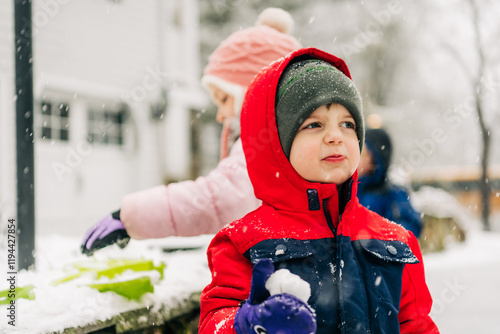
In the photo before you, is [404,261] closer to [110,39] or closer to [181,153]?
[110,39]

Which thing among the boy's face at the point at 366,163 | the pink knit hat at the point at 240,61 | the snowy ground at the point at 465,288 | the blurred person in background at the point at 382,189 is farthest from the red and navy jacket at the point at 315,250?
the snowy ground at the point at 465,288

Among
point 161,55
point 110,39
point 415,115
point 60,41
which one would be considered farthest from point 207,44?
point 415,115

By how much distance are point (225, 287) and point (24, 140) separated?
47.7 inches

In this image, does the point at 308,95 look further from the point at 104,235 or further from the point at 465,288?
the point at 465,288

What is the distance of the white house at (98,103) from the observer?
7.05 metres

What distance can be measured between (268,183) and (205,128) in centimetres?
1458

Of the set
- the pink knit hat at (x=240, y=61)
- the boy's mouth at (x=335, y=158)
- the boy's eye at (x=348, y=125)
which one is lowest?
the boy's mouth at (x=335, y=158)

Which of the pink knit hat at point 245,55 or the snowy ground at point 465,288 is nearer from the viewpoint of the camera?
the pink knit hat at point 245,55

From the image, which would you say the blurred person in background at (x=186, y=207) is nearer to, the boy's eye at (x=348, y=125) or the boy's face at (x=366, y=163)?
the boy's eye at (x=348, y=125)

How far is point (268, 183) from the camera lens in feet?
5.06

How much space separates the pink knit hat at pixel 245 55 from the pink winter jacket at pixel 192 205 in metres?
0.51

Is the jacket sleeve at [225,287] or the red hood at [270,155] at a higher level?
the red hood at [270,155]

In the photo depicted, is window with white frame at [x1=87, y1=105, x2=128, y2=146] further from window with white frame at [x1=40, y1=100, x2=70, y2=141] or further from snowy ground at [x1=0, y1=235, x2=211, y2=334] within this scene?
snowy ground at [x1=0, y1=235, x2=211, y2=334]

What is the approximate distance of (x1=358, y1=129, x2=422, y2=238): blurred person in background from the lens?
11.3 feet
